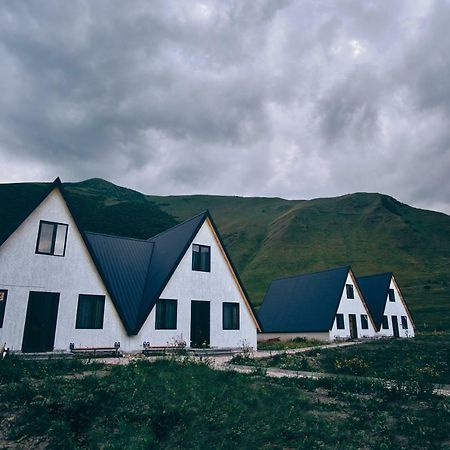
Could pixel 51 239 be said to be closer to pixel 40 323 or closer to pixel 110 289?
pixel 110 289

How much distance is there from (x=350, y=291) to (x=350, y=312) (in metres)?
2.26

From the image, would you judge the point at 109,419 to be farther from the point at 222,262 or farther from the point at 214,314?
the point at 222,262

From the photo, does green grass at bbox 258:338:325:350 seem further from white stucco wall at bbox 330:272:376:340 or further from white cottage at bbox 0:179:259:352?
white cottage at bbox 0:179:259:352

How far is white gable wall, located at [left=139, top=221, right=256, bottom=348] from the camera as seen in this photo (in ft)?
72.0

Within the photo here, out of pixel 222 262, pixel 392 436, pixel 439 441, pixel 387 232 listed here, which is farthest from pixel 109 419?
pixel 387 232

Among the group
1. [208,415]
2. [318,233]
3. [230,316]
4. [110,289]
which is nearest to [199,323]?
[230,316]

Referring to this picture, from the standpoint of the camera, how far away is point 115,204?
12256 centimetres

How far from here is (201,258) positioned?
24828mm

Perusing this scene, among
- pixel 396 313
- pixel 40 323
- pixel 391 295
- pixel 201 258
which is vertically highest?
Answer: pixel 201 258

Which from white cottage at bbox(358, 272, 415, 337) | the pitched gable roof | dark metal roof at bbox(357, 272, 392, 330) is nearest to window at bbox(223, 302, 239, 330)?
the pitched gable roof

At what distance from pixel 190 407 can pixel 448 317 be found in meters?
60.4

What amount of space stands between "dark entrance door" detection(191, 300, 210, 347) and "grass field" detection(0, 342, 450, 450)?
11.0 meters

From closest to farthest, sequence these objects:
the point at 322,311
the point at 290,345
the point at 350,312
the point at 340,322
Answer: the point at 290,345 → the point at 340,322 → the point at 322,311 → the point at 350,312

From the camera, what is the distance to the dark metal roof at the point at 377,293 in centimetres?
4431
